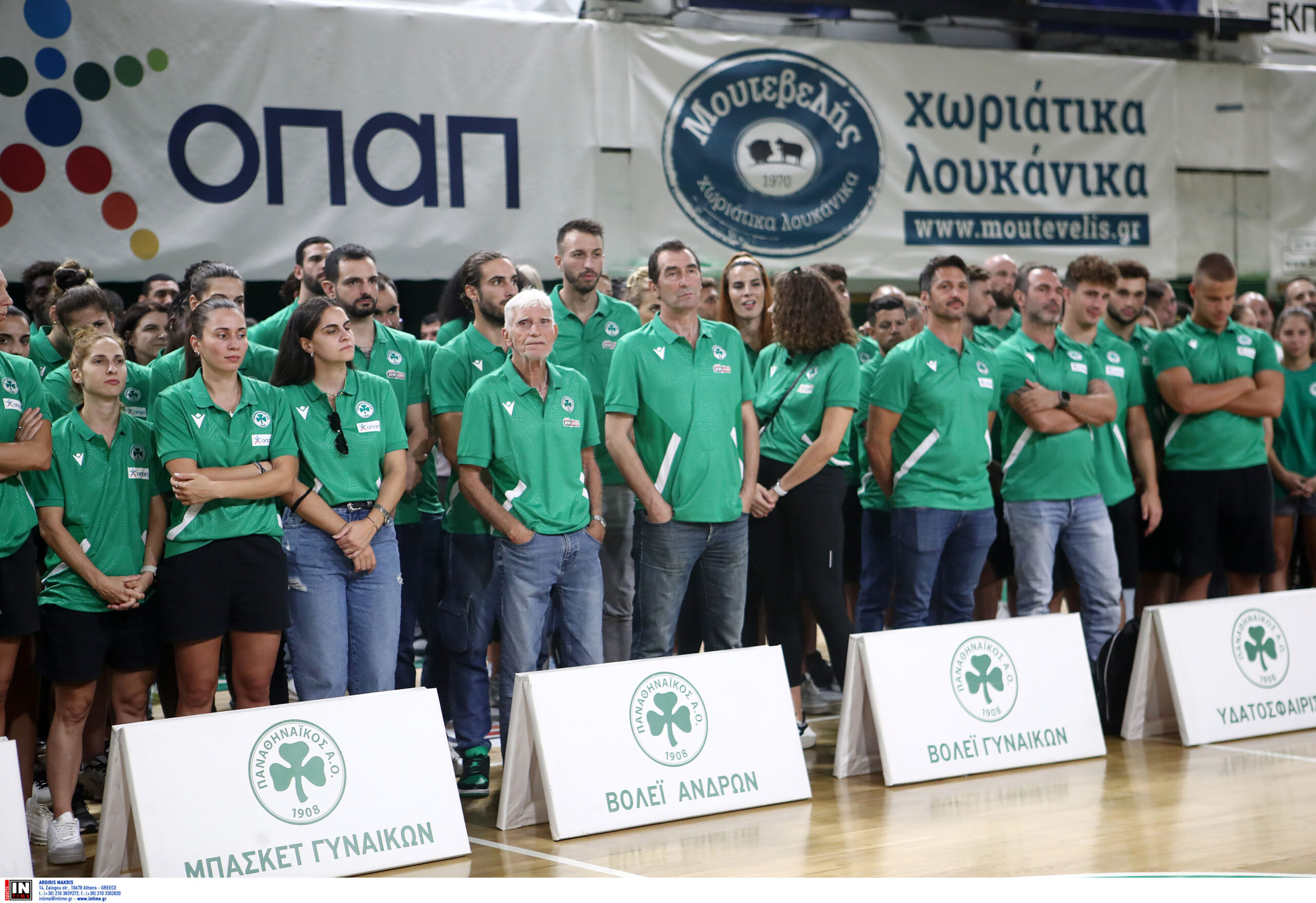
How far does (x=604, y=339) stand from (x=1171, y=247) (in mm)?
5980

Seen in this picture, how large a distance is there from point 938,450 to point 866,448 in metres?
0.38

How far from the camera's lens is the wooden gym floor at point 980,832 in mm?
3896

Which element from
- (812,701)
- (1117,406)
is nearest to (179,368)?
(812,701)

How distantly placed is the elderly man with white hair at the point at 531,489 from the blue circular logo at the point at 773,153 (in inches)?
159

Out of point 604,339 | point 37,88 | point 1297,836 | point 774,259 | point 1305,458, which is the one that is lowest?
point 1297,836

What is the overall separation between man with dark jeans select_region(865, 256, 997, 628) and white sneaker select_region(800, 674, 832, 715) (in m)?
0.88

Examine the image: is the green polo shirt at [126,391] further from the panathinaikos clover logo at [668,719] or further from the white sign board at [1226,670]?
the white sign board at [1226,670]

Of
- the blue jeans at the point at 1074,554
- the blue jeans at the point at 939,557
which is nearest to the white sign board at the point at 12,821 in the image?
the blue jeans at the point at 939,557

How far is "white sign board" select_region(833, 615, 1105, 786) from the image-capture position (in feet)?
16.1

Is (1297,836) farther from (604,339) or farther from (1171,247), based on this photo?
(1171,247)

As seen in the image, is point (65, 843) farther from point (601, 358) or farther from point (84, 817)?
point (601, 358)

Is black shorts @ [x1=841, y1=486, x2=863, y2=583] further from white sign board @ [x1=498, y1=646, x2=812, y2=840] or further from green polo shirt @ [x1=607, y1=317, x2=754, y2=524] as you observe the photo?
white sign board @ [x1=498, y1=646, x2=812, y2=840]

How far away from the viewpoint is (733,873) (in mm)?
3885

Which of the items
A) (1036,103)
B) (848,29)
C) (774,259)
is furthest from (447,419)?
(1036,103)
